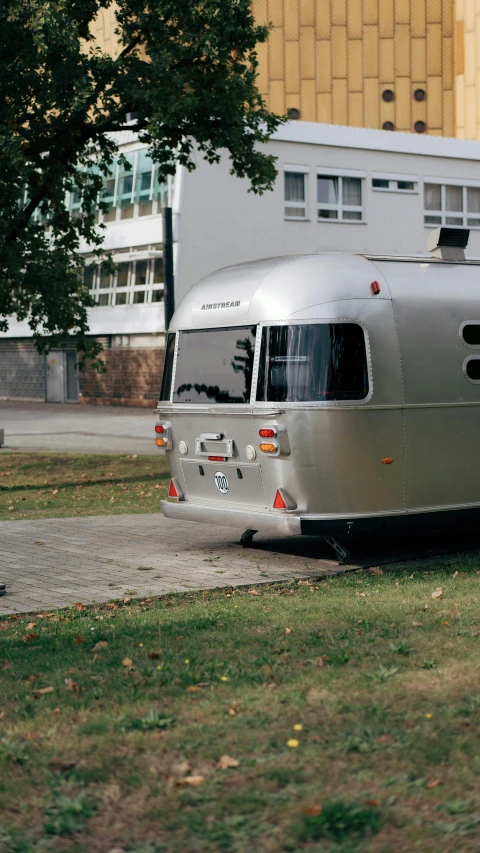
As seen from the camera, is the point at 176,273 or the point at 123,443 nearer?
the point at 123,443

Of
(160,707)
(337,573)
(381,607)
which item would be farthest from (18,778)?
(337,573)

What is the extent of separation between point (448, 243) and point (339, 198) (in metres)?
34.0

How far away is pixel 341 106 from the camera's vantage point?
58438mm

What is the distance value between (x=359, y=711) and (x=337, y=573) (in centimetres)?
441

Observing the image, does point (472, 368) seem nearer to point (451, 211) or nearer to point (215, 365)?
point (215, 365)

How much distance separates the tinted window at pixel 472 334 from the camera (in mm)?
10359

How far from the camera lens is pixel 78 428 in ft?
107

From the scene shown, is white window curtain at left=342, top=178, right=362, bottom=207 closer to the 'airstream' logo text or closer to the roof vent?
the roof vent

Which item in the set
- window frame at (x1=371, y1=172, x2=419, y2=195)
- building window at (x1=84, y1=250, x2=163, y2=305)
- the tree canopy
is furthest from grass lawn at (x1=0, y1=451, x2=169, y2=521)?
window frame at (x1=371, y1=172, x2=419, y2=195)

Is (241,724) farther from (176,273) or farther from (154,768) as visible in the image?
(176,273)

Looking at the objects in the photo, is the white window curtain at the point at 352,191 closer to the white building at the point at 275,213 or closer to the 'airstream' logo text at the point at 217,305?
the white building at the point at 275,213

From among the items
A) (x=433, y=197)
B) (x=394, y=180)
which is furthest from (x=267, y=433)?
(x=433, y=197)

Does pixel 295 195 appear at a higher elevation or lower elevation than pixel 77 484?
higher

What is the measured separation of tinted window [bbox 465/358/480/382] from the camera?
34.1 ft
